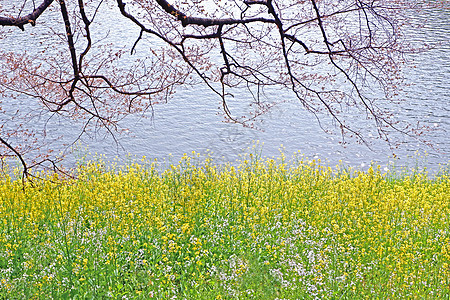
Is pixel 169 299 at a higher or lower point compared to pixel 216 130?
lower

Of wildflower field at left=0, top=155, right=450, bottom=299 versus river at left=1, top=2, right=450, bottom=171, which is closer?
wildflower field at left=0, top=155, right=450, bottom=299

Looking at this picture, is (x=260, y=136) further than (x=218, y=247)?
Yes

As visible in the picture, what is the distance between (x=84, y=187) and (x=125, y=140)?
610 centimetres

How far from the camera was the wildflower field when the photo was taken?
499cm

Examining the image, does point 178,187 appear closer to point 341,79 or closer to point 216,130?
point 216,130

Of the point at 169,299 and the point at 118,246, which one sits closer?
the point at 169,299

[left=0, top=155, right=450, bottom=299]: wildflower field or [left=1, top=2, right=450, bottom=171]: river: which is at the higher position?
[left=1, top=2, right=450, bottom=171]: river

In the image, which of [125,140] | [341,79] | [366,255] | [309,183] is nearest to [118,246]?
[366,255]

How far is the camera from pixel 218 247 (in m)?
5.94

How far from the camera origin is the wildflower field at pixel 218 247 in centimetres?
499

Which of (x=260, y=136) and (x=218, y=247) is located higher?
(x=260, y=136)

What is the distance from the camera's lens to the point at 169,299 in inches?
187

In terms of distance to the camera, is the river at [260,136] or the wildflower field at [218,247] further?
the river at [260,136]

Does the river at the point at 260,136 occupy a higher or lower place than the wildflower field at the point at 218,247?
higher
